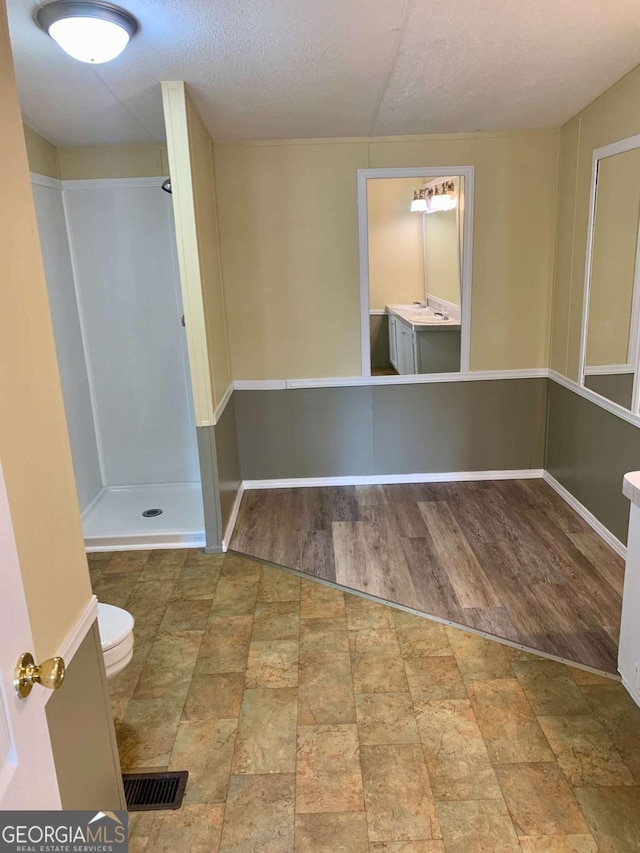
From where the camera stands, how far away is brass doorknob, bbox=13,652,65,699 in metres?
0.91

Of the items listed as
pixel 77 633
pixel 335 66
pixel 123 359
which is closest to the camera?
pixel 77 633

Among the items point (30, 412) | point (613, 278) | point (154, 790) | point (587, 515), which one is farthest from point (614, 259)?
point (154, 790)

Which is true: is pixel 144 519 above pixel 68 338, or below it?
below

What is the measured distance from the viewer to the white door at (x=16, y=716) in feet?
2.84

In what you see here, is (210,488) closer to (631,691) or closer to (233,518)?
(233,518)

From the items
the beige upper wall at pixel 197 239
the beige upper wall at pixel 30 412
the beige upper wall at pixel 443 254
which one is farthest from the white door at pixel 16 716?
the beige upper wall at pixel 443 254

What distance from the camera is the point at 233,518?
12.2 ft

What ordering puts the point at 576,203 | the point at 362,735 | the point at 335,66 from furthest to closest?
1. the point at 576,203
2. the point at 335,66
3. the point at 362,735

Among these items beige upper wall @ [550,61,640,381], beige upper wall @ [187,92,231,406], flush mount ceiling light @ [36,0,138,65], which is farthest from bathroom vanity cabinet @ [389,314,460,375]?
flush mount ceiling light @ [36,0,138,65]

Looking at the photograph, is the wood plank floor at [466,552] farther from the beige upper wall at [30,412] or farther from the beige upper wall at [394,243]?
the beige upper wall at [30,412]

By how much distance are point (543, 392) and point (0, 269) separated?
371cm

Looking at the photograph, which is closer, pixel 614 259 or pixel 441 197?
pixel 614 259

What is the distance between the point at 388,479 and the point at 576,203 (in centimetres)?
213

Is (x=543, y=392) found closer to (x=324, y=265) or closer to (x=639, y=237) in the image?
(x=639, y=237)
